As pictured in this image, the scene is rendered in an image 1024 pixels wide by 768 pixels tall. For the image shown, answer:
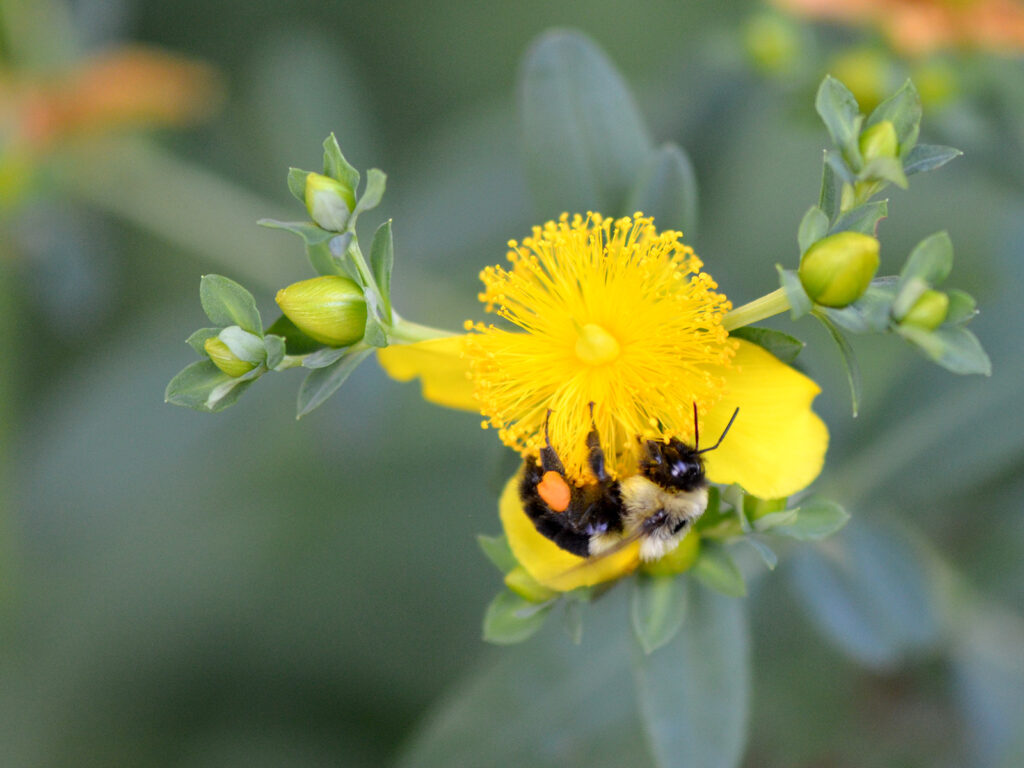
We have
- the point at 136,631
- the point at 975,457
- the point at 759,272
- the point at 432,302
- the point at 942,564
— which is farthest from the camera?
the point at 136,631

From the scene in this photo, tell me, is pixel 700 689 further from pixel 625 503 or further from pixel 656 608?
pixel 625 503

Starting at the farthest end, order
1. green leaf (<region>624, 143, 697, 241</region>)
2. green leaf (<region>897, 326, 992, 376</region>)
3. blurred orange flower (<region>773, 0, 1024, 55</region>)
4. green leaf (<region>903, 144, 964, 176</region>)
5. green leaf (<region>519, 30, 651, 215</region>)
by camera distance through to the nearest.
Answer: blurred orange flower (<region>773, 0, 1024, 55</region>) < green leaf (<region>519, 30, 651, 215</region>) < green leaf (<region>624, 143, 697, 241</region>) < green leaf (<region>903, 144, 964, 176</region>) < green leaf (<region>897, 326, 992, 376</region>)

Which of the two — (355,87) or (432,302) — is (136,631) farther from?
(355,87)

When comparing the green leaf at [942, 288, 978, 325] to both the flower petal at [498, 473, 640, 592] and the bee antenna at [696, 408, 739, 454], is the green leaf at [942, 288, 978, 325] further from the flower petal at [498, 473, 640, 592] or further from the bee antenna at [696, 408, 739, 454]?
the flower petal at [498, 473, 640, 592]

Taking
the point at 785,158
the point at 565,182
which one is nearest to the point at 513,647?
the point at 565,182

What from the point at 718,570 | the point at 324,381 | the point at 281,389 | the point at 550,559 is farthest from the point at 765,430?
the point at 281,389

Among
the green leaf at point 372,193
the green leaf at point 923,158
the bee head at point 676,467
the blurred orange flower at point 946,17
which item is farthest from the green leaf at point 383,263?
the blurred orange flower at point 946,17

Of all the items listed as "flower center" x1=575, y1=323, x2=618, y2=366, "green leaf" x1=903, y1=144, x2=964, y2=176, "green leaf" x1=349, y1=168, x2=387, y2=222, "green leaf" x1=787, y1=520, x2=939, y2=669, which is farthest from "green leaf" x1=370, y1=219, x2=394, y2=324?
"green leaf" x1=787, y1=520, x2=939, y2=669
